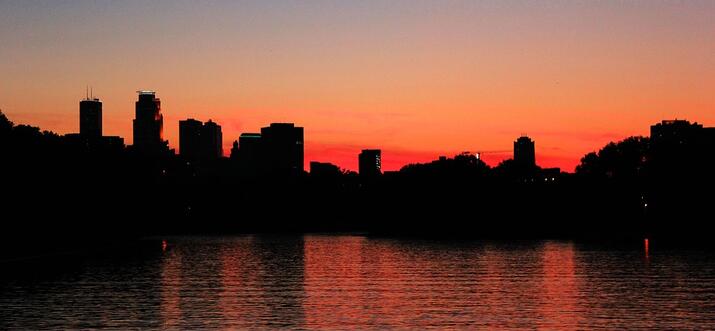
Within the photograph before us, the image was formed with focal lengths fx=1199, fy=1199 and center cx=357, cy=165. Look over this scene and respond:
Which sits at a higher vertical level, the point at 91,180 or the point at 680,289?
the point at 91,180

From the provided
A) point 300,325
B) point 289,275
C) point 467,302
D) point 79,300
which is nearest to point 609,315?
point 467,302

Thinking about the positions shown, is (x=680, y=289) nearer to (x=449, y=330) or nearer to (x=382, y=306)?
(x=382, y=306)

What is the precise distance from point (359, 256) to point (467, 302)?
4482cm

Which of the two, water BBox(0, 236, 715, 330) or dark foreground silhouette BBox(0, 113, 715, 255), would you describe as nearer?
water BBox(0, 236, 715, 330)

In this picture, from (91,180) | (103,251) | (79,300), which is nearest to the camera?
(79,300)

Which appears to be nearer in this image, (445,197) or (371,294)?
(371,294)

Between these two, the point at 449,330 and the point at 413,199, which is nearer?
the point at 449,330

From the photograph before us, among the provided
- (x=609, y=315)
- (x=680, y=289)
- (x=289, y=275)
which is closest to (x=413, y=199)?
(x=289, y=275)

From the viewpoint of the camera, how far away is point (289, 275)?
6181 centimetres

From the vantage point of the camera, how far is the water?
3619 centimetres

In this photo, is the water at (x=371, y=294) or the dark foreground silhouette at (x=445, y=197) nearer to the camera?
the water at (x=371, y=294)

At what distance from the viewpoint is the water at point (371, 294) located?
36.2 metres

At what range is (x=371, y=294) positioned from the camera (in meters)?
47.1

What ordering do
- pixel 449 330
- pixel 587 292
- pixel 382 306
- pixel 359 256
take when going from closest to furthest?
pixel 449 330 → pixel 382 306 → pixel 587 292 → pixel 359 256
